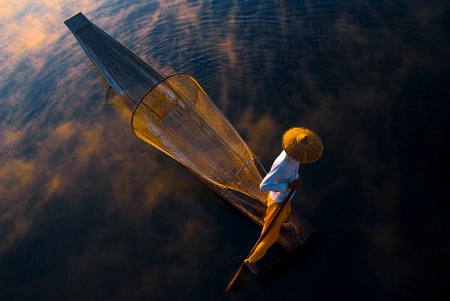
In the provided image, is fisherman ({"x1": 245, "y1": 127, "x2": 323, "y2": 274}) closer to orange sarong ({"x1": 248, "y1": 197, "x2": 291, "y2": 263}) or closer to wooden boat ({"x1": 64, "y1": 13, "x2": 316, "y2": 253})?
orange sarong ({"x1": 248, "y1": 197, "x2": 291, "y2": 263})

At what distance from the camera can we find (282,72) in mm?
8477

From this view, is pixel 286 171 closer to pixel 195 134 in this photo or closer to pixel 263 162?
pixel 263 162

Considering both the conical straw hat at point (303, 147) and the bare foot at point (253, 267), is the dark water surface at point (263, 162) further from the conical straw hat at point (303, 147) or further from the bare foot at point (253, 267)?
the conical straw hat at point (303, 147)

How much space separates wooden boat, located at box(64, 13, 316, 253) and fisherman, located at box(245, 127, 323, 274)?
26.7 inches

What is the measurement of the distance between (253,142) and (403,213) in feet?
11.2

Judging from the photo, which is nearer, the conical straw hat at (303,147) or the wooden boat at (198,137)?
the conical straw hat at (303,147)

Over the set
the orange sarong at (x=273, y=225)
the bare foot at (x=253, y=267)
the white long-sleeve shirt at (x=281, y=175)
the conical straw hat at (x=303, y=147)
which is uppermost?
the conical straw hat at (x=303, y=147)

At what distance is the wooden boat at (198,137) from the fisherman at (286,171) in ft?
2.22

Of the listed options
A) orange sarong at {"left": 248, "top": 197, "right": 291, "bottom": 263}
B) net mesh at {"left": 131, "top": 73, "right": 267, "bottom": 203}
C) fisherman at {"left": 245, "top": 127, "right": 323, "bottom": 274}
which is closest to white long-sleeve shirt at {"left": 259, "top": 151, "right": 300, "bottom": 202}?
fisherman at {"left": 245, "top": 127, "right": 323, "bottom": 274}

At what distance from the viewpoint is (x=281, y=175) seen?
4090mm

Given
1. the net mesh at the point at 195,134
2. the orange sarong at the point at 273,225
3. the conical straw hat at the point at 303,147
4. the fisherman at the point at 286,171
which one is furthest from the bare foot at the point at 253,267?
the conical straw hat at the point at 303,147

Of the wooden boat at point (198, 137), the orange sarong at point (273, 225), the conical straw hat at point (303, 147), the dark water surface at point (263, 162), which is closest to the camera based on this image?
the conical straw hat at point (303, 147)

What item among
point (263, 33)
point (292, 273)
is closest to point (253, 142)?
point (292, 273)

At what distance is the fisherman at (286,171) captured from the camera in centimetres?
356
